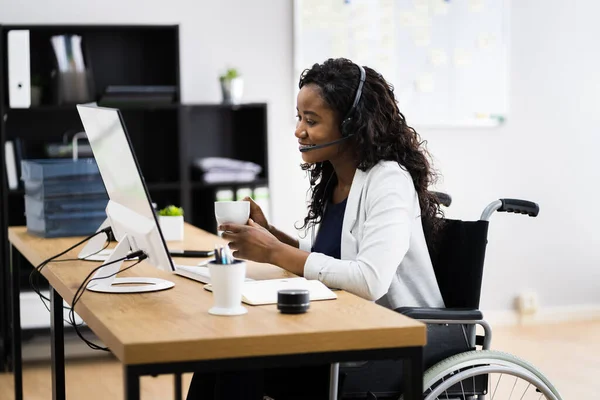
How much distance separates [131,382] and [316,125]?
1027 mm

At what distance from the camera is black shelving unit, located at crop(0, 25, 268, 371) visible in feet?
14.2

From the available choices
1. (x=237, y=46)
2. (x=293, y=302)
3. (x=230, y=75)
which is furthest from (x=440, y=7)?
(x=293, y=302)

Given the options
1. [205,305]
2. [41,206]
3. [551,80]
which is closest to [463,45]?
[551,80]

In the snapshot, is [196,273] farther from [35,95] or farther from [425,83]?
[425,83]

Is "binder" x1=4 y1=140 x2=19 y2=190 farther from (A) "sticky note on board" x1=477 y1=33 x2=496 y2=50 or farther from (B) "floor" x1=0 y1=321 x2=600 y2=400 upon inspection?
(A) "sticky note on board" x1=477 y1=33 x2=496 y2=50

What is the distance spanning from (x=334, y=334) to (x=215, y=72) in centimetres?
329

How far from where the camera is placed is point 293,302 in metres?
1.61

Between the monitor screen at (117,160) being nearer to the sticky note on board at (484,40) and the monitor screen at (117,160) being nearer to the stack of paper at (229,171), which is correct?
the stack of paper at (229,171)

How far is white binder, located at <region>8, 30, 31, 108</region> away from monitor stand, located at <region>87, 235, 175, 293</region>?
2.35 metres

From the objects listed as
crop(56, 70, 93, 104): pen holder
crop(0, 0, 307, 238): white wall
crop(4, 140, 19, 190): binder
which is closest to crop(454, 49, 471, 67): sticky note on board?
crop(0, 0, 307, 238): white wall

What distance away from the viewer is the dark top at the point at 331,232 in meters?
2.28

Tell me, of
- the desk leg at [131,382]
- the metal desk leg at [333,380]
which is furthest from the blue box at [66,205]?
the desk leg at [131,382]

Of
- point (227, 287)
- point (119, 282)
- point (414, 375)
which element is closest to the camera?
point (414, 375)

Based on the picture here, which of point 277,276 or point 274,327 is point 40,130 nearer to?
point 277,276
